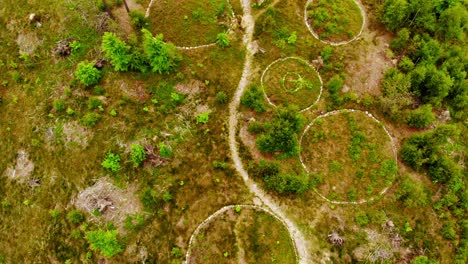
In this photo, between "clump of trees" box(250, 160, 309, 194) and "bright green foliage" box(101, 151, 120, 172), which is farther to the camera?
"bright green foliage" box(101, 151, 120, 172)

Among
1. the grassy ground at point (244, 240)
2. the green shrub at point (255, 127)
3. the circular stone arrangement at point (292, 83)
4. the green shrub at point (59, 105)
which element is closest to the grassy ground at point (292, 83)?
the circular stone arrangement at point (292, 83)

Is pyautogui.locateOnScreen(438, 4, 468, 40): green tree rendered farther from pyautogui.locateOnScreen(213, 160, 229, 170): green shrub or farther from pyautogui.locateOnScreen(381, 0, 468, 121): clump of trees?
pyautogui.locateOnScreen(213, 160, 229, 170): green shrub

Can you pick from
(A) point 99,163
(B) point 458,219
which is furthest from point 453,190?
(A) point 99,163

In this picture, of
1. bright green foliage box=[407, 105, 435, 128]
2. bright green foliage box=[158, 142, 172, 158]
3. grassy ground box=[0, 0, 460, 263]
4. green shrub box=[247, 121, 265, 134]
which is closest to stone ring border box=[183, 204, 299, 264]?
grassy ground box=[0, 0, 460, 263]

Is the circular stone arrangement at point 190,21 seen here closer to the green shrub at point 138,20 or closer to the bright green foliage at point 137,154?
the green shrub at point 138,20

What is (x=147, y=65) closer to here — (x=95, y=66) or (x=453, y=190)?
(x=95, y=66)

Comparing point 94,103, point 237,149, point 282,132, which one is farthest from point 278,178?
point 94,103
